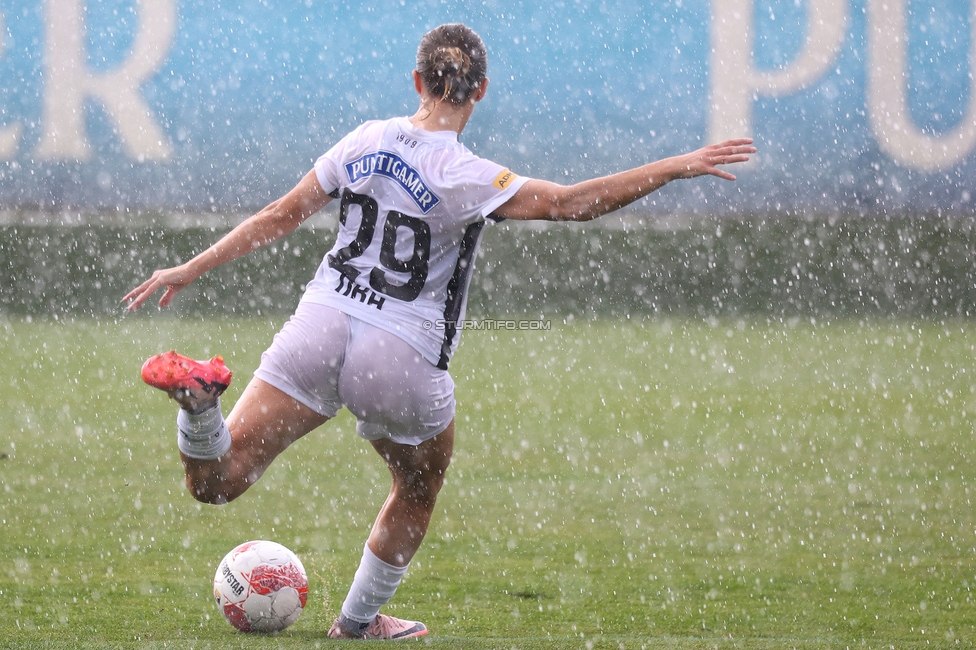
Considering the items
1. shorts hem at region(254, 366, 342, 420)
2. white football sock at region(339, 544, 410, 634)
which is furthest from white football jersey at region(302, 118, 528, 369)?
white football sock at region(339, 544, 410, 634)

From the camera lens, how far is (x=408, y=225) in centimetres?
348

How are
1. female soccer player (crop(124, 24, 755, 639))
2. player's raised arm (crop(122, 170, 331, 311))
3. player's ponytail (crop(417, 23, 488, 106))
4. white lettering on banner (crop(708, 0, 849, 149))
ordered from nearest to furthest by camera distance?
female soccer player (crop(124, 24, 755, 639)) → player's ponytail (crop(417, 23, 488, 106)) → player's raised arm (crop(122, 170, 331, 311)) → white lettering on banner (crop(708, 0, 849, 149))

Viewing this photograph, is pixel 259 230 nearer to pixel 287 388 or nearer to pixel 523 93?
pixel 287 388

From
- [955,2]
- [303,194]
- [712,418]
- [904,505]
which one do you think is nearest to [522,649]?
[303,194]

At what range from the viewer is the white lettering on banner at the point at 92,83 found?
51.9ft

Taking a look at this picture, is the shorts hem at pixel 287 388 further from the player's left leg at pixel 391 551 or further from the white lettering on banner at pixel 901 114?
the white lettering on banner at pixel 901 114

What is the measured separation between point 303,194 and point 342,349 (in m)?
0.52

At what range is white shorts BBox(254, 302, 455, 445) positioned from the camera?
3457mm

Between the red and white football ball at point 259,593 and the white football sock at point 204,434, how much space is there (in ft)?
2.18

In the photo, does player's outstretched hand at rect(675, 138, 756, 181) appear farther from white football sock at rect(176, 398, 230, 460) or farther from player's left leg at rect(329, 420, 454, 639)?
white football sock at rect(176, 398, 230, 460)

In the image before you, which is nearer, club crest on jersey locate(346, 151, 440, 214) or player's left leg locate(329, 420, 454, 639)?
club crest on jersey locate(346, 151, 440, 214)

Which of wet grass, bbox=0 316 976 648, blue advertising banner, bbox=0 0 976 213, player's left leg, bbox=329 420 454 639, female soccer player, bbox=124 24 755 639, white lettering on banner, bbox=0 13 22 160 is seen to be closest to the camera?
female soccer player, bbox=124 24 755 639

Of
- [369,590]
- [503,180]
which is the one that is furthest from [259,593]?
[503,180]

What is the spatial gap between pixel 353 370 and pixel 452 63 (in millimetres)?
959
